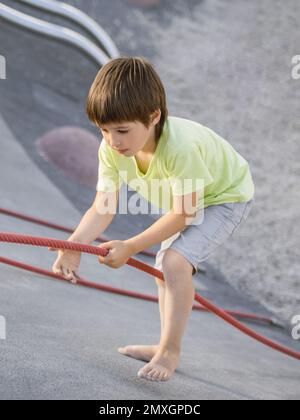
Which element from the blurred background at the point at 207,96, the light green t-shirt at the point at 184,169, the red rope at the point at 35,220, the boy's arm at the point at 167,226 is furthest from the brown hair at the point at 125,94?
the blurred background at the point at 207,96

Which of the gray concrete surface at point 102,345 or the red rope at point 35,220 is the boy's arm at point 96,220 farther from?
the red rope at point 35,220

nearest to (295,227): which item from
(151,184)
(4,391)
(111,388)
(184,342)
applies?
(184,342)

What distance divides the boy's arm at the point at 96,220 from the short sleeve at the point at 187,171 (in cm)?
26

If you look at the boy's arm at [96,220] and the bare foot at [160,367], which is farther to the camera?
the boy's arm at [96,220]

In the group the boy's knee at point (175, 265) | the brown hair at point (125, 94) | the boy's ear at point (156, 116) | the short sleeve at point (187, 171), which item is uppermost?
the brown hair at point (125, 94)

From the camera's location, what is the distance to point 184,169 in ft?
7.75

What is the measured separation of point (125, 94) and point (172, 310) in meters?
0.66

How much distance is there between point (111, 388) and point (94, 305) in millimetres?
1072

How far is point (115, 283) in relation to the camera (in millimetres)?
3861

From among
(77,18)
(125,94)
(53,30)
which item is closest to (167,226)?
(125,94)

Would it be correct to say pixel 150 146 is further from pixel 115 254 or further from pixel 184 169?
pixel 115 254

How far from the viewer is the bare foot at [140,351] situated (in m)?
2.68

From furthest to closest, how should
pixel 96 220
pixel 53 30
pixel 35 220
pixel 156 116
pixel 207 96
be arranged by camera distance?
pixel 207 96 → pixel 53 30 → pixel 35 220 → pixel 96 220 → pixel 156 116

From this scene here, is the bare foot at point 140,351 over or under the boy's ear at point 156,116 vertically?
under
